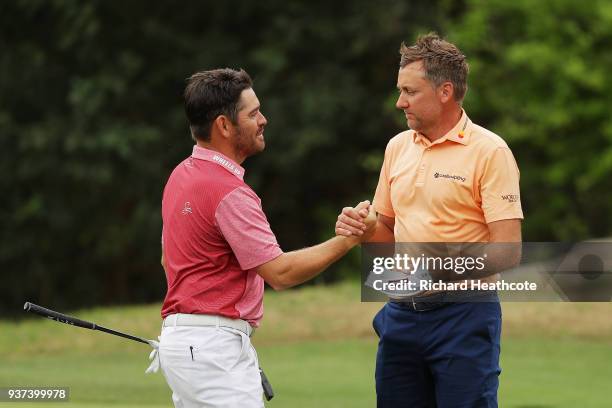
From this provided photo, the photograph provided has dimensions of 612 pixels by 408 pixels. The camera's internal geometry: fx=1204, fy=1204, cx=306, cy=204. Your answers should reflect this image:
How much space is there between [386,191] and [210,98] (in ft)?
3.50

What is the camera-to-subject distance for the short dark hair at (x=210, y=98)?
180 inches

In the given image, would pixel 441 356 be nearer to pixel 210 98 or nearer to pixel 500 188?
pixel 500 188

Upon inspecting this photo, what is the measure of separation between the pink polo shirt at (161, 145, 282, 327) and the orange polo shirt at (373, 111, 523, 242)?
2.48ft

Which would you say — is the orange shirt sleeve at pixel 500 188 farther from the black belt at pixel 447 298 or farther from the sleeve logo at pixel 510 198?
the black belt at pixel 447 298

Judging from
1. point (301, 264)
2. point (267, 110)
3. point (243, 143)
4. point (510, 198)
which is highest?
point (267, 110)

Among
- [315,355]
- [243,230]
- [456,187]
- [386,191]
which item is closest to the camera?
[243,230]

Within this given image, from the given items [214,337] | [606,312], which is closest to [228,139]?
[214,337]

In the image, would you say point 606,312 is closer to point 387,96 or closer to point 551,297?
point 551,297

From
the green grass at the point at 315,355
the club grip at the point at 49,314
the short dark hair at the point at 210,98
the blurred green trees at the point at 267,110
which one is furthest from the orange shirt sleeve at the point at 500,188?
the blurred green trees at the point at 267,110

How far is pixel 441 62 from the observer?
4965mm

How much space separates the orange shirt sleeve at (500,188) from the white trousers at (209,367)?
1.10 meters

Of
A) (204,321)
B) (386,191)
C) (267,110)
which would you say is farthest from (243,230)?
(267,110)

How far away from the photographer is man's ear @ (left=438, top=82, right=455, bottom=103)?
4977 millimetres

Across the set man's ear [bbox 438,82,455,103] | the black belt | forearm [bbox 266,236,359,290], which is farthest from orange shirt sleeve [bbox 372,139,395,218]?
forearm [bbox 266,236,359,290]
